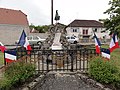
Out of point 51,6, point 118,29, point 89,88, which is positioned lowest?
point 89,88

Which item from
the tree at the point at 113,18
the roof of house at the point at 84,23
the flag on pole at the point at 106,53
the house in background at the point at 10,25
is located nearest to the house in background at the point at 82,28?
the roof of house at the point at 84,23

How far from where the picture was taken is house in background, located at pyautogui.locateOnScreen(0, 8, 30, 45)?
1359 inches

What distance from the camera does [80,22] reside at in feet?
182

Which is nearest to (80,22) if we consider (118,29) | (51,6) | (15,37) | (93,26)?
(93,26)

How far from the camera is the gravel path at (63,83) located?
6.41 m

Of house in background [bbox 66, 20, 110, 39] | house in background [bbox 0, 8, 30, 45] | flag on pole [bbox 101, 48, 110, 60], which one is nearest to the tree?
flag on pole [bbox 101, 48, 110, 60]

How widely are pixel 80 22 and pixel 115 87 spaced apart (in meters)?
49.9

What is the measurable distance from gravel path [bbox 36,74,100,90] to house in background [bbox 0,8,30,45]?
28.3m

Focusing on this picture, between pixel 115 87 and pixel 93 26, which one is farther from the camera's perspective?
pixel 93 26

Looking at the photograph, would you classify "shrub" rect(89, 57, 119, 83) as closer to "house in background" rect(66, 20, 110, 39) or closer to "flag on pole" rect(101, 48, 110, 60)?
"flag on pole" rect(101, 48, 110, 60)

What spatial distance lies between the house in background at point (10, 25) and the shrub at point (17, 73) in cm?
2864

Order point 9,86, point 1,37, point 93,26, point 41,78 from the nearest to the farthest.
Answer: point 9,86, point 41,78, point 1,37, point 93,26

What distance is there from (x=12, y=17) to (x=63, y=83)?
32.4 meters

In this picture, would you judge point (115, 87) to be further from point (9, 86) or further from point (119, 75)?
point (9, 86)
